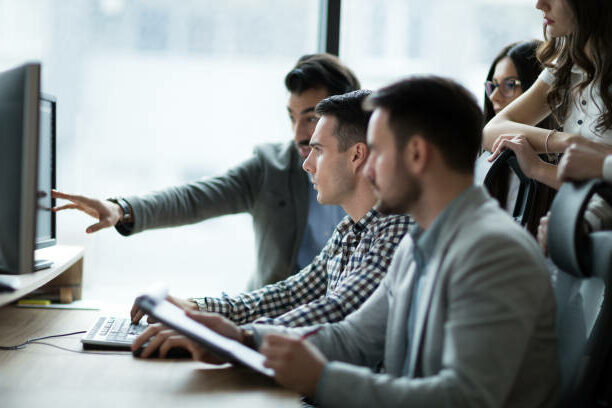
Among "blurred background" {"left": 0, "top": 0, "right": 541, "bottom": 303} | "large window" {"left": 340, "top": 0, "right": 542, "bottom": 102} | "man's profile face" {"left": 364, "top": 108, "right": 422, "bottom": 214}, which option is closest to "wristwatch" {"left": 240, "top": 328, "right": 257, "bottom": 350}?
"man's profile face" {"left": 364, "top": 108, "right": 422, "bottom": 214}

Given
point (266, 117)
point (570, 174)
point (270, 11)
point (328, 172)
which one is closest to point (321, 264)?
point (328, 172)

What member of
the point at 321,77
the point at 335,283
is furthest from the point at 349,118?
the point at 321,77

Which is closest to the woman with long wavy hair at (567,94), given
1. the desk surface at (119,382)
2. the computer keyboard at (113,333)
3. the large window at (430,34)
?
the desk surface at (119,382)

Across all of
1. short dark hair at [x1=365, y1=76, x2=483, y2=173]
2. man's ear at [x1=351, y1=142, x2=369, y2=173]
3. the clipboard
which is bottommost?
the clipboard

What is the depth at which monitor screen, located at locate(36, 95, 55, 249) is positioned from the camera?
1678mm

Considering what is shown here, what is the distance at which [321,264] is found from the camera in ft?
5.91

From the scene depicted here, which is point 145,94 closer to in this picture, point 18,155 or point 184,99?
point 184,99

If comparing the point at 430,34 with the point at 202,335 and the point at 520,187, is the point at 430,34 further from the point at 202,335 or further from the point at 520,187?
the point at 202,335

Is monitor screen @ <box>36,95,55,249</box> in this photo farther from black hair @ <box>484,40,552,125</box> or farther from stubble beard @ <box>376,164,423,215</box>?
black hair @ <box>484,40,552,125</box>

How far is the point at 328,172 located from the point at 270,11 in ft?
4.98

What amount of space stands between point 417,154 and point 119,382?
0.70 m

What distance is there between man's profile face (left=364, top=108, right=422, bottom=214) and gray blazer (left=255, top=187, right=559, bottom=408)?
3.6 inches

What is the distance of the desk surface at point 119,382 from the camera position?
113cm

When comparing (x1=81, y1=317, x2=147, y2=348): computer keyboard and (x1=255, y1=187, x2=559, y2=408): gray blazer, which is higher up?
(x1=255, y1=187, x2=559, y2=408): gray blazer
